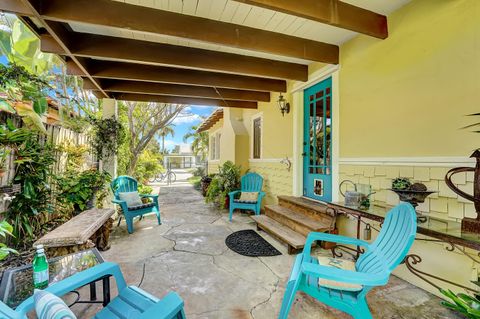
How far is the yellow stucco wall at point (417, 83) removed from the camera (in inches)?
78.3

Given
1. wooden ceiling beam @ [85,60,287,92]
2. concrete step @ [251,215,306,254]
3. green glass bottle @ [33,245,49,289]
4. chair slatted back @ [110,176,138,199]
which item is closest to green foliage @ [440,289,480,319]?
concrete step @ [251,215,306,254]

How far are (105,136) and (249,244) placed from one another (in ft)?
12.8

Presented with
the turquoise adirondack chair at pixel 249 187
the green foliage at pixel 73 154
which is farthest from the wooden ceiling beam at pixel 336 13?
the green foliage at pixel 73 154

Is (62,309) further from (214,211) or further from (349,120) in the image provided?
(214,211)

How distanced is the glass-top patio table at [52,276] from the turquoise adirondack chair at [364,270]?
1542mm

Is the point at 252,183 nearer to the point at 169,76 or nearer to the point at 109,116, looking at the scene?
the point at 169,76

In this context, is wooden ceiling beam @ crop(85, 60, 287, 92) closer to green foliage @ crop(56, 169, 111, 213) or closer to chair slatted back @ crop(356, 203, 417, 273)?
green foliage @ crop(56, 169, 111, 213)

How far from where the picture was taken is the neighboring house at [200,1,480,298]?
2020mm

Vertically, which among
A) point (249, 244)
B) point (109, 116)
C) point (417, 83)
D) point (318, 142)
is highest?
point (109, 116)

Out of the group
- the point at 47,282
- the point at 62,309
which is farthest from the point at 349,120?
the point at 47,282

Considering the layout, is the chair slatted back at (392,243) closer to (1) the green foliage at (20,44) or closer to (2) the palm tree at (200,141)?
(1) the green foliage at (20,44)

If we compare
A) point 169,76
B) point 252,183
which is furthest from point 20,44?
point 252,183

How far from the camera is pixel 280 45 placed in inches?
116

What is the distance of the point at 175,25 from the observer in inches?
98.5
